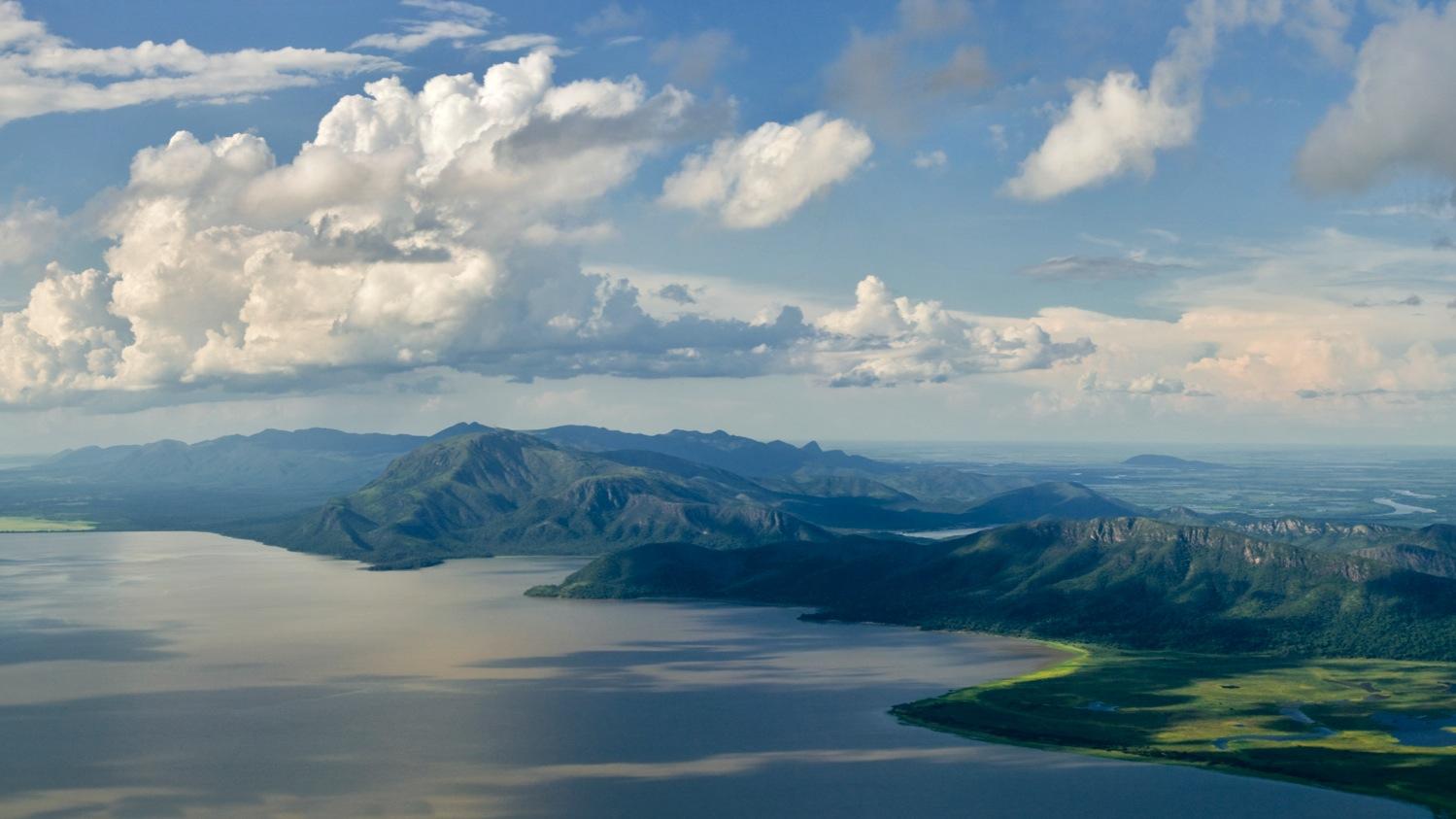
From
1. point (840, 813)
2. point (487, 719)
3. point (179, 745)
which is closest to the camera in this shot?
point (840, 813)

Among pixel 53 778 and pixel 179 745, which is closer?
pixel 53 778

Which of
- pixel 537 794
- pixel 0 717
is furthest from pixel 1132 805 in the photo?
pixel 0 717

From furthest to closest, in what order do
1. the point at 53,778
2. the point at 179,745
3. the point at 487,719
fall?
the point at 487,719 < the point at 179,745 < the point at 53,778

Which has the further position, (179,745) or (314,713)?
(314,713)

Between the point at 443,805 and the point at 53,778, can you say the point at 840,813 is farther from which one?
the point at 53,778

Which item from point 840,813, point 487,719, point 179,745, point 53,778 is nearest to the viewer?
point 840,813

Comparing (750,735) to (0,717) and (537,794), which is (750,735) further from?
(0,717)

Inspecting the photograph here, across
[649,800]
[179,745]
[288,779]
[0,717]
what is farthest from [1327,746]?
[0,717]

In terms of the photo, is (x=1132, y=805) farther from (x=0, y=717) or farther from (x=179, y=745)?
(x=0, y=717)
